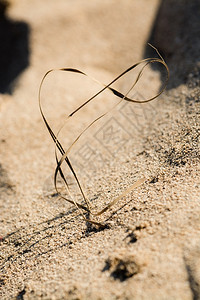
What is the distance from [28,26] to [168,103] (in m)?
2.36

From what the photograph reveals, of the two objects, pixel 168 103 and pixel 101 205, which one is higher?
pixel 168 103

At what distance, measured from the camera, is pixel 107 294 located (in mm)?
1137

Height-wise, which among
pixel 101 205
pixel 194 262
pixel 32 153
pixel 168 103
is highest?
→ pixel 168 103

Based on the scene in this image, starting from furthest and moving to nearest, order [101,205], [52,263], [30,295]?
1. [101,205]
2. [52,263]
3. [30,295]

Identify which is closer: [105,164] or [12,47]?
[105,164]

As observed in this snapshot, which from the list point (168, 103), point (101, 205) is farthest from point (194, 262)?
point (168, 103)

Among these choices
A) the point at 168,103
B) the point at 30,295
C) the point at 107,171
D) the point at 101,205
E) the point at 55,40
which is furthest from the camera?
the point at 55,40

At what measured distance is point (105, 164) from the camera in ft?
6.78

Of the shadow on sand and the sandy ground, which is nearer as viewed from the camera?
the sandy ground

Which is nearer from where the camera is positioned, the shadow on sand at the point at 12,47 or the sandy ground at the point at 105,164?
the sandy ground at the point at 105,164

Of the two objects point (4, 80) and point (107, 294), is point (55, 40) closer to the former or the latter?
point (4, 80)

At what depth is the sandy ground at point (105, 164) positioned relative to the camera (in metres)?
1.21

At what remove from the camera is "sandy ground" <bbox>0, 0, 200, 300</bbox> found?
1.21m

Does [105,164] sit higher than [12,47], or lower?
lower
